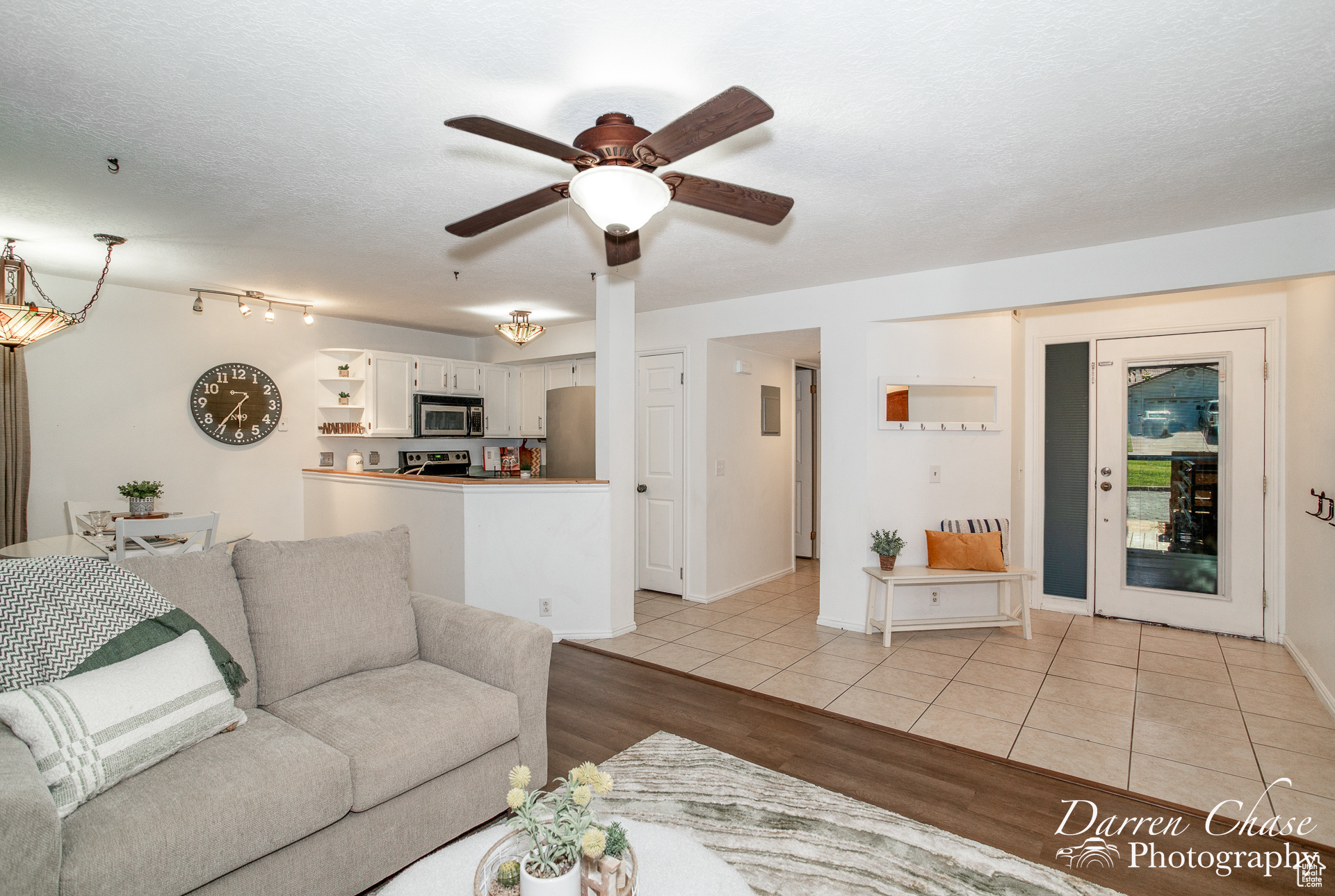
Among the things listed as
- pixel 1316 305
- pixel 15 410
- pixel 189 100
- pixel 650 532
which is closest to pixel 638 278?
pixel 650 532

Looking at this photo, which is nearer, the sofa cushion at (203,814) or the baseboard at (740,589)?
the sofa cushion at (203,814)

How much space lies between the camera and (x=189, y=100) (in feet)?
6.77

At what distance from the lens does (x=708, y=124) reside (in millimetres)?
1598

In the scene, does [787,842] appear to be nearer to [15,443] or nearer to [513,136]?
[513,136]

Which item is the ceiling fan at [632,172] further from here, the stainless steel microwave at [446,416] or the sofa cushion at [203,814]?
the stainless steel microwave at [446,416]

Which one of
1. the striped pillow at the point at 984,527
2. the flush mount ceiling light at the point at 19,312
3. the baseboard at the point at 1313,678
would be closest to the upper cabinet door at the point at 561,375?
the flush mount ceiling light at the point at 19,312

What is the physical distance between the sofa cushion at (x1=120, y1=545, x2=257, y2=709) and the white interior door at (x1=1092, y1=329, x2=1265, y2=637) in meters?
5.20

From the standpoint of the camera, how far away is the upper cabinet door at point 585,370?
6.35 metres

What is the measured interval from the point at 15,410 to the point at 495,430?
11.6ft

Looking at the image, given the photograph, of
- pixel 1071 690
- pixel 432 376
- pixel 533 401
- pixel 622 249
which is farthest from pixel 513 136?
pixel 533 401

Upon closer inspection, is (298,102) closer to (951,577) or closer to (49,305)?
(49,305)

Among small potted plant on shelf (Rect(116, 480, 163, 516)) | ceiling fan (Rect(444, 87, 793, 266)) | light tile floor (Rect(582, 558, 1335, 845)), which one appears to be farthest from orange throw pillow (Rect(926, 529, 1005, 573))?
small potted plant on shelf (Rect(116, 480, 163, 516))

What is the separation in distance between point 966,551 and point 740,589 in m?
1.97

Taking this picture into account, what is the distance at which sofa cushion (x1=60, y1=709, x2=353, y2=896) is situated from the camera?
1.36m
